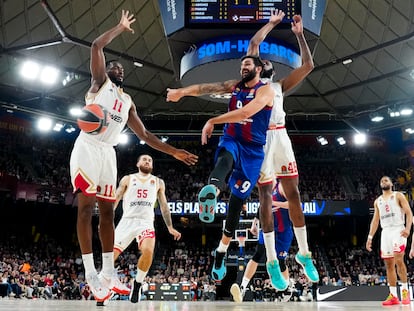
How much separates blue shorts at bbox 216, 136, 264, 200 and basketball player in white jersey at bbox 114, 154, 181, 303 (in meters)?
3.22

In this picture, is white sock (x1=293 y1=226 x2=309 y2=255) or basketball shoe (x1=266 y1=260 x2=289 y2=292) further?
white sock (x1=293 y1=226 x2=309 y2=255)

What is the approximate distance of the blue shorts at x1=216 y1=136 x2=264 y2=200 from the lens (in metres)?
5.71

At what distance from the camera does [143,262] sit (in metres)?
8.52

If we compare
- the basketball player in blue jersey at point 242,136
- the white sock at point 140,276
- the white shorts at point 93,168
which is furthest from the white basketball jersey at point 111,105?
the white sock at point 140,276

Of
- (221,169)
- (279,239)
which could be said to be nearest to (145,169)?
(279,239)

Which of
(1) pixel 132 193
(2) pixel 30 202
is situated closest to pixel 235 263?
(1) pixel 132 193

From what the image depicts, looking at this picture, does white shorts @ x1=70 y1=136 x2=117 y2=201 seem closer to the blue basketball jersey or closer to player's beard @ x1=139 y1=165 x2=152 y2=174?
the blue basketball jersey

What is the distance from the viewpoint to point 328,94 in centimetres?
2406

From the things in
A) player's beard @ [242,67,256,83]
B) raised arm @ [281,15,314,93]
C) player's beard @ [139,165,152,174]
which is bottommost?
player's beard @ [139,165,152,174]

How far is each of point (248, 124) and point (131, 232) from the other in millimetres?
3875

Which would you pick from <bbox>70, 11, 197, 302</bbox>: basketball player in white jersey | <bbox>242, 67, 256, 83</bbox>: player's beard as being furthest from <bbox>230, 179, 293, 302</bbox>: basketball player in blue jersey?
<bbox>242, 67, 256, 83</bbox>: player's beard

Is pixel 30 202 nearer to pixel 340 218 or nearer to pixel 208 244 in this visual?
pixel 208 244

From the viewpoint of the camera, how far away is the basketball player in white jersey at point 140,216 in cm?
855

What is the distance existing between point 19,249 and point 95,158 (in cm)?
2387
